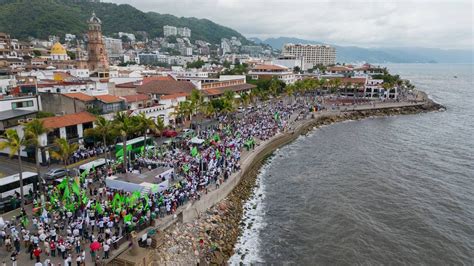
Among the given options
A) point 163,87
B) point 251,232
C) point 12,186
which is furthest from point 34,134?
point 163,87

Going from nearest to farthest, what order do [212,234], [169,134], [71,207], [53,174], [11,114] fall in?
1. [71,207]
2. [212,234]
3. [53,174]
4. [11,114]
5. [169,134]

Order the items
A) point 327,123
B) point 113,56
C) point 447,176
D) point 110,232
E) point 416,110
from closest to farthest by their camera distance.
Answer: point 110,232
point 447,176
point 327,123
point 416,110
point 113,56

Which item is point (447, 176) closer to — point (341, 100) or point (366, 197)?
point (366, 197)

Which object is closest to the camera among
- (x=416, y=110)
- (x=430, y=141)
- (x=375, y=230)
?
(x=375, y=230)

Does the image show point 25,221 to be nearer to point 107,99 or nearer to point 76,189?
point 76,189

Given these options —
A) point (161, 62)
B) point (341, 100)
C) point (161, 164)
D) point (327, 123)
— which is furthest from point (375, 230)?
point (161, 62)

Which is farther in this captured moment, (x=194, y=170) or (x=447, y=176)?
(x=447, y=176)

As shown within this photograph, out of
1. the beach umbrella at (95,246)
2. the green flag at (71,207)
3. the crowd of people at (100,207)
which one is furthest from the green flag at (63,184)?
the beach umbrella at (95,246)
